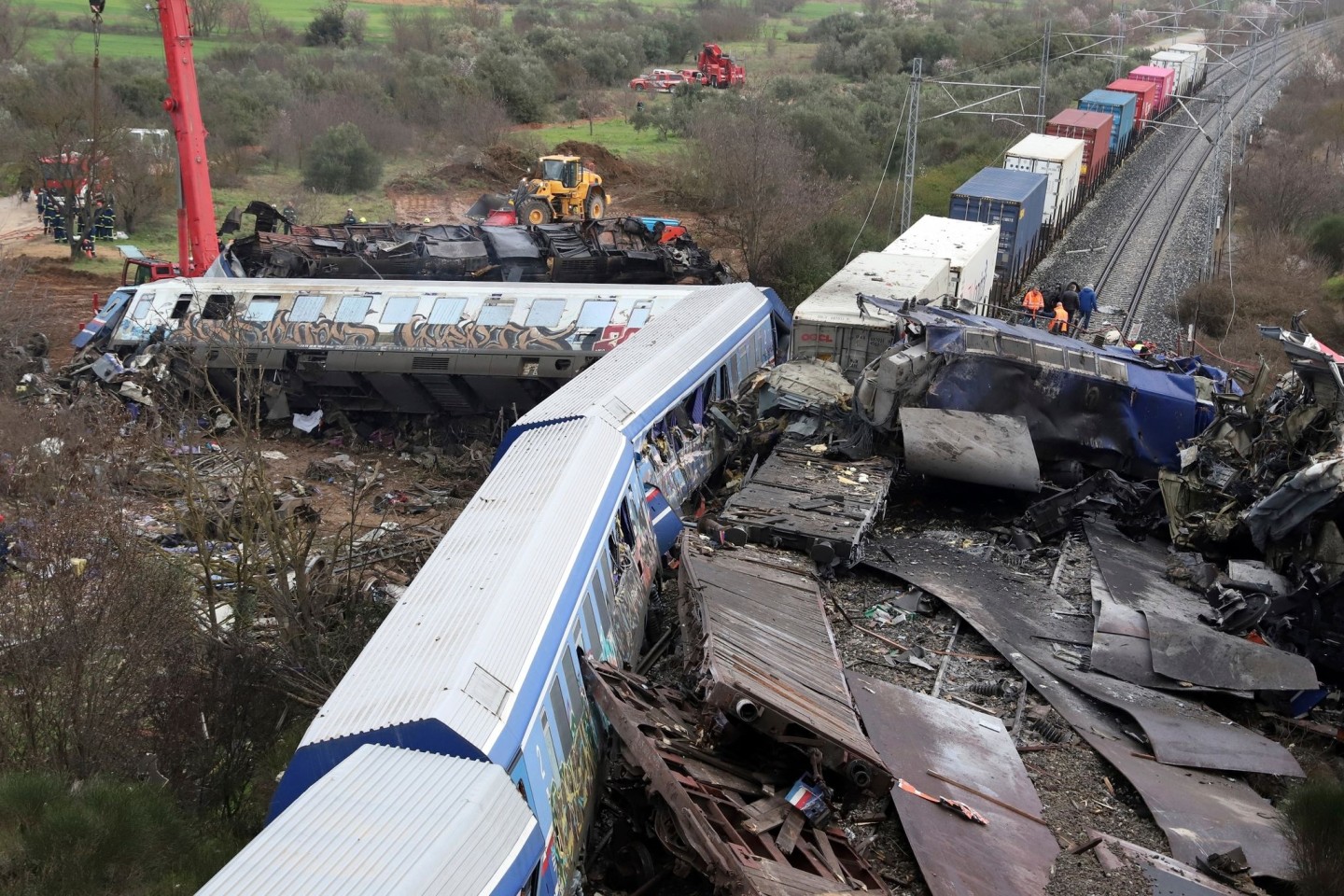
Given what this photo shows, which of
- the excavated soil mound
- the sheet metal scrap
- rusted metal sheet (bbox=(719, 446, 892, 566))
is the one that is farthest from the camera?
the excavated soil mound

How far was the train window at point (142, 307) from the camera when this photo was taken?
70.0 ft

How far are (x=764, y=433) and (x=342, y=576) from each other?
6.55 meters

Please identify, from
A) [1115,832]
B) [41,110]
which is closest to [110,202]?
[41,110]

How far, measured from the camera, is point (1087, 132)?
3978cm

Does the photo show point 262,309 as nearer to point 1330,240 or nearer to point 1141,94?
point 1330,240

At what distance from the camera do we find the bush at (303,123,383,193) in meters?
40.9

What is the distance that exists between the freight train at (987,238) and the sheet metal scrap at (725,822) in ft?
37.5

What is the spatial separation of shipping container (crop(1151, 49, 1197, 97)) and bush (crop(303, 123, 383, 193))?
3614 centimetres

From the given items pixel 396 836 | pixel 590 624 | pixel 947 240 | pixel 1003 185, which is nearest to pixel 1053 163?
pixel 1003 185

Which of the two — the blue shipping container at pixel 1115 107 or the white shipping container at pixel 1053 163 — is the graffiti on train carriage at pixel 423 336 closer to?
the white shipping container at pixel 1053 163

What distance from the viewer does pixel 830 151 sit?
43156mm

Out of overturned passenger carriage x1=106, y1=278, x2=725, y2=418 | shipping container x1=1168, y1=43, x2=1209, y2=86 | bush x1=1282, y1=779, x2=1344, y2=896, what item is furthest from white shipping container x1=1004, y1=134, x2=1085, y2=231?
shipping container x1=1168, y1=43, x2=1209, y2=86

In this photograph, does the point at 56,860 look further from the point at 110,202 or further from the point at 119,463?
the point at 110,202

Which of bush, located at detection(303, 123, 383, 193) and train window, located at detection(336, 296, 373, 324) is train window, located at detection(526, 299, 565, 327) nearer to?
train window, located at detection(336, 296, 373, 324)
